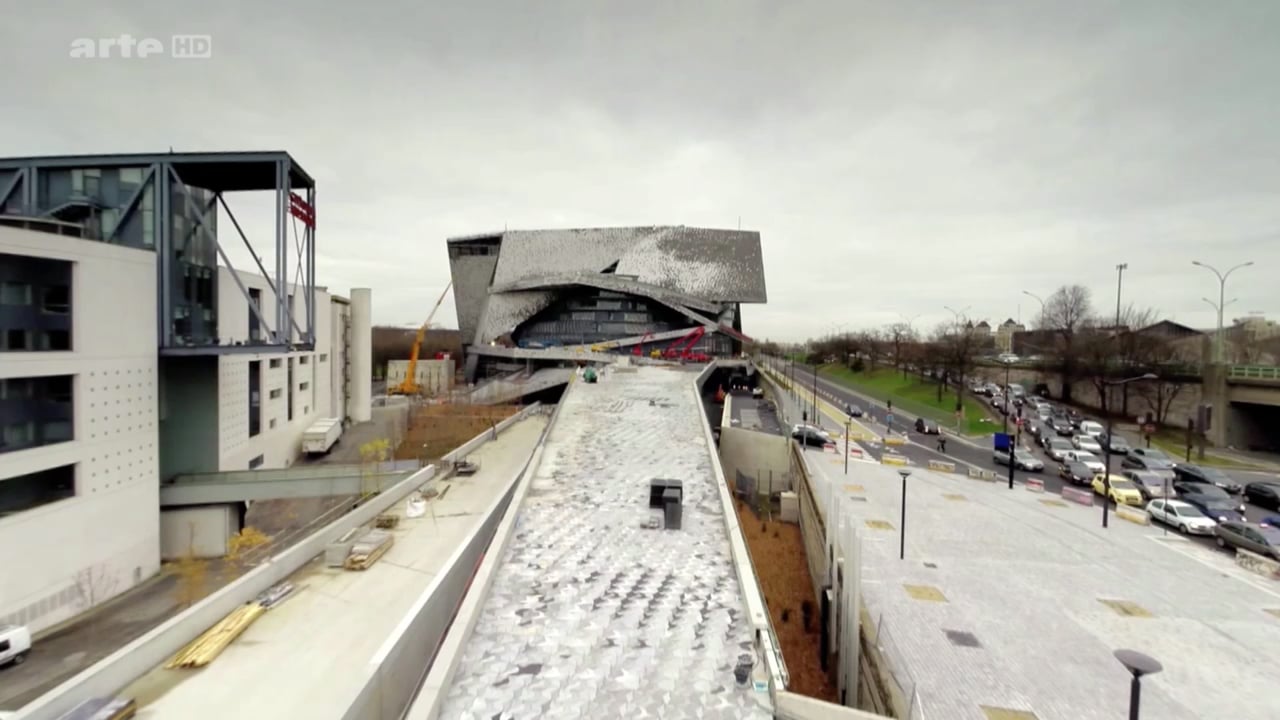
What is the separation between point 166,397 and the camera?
19766 mm

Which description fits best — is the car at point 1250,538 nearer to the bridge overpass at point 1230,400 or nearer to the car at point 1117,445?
the car at point 1117,445

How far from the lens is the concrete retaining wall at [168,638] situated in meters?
6.34

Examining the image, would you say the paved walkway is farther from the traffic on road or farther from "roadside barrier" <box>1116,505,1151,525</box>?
the traffic on road

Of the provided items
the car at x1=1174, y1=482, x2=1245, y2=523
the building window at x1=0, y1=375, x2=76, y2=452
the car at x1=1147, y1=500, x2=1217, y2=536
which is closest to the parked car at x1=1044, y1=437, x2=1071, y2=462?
the car at x1=1174, y1=482, x2=1245, y2=523

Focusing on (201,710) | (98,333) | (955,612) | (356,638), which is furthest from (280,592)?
(955,612)

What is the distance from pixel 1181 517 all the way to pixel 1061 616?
33.2ft

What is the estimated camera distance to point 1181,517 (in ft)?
55.3

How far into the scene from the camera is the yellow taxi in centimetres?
1975

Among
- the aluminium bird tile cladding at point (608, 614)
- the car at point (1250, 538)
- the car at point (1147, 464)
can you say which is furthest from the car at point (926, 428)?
the aluminium bird tile cladding at point (608, 614)

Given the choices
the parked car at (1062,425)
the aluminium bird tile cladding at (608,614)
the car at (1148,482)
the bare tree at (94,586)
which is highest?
the aluminium bird tile cladding at (608,614)

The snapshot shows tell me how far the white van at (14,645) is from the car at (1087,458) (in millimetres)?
32639

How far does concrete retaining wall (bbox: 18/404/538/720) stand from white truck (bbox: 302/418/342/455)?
18609 millimetres

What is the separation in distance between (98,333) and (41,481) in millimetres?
3679

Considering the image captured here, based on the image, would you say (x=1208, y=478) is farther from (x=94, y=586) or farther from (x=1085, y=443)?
(x=94, y=586)
